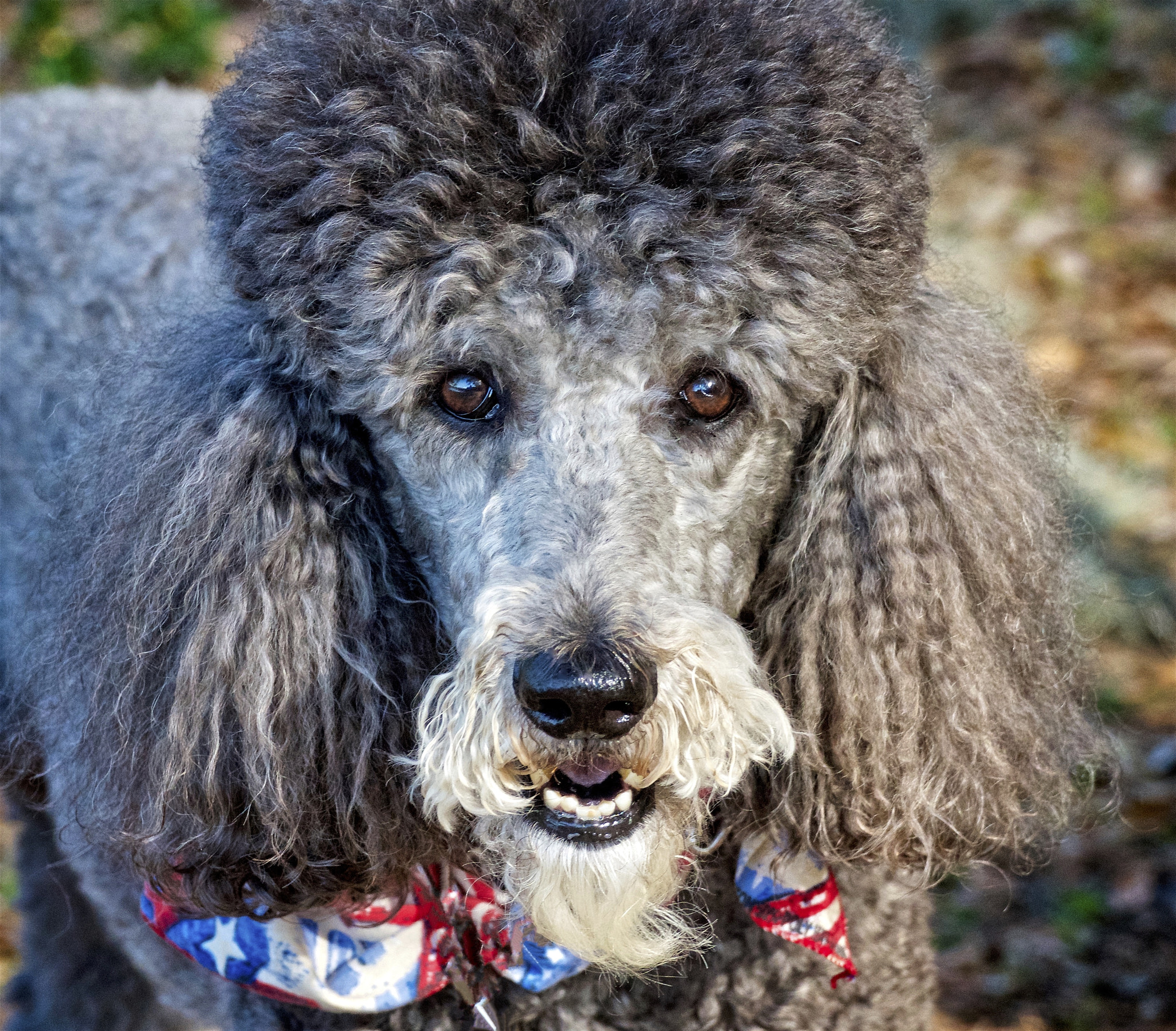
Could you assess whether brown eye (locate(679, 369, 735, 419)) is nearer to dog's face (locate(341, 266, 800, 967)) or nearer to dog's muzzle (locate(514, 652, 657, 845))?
dog's face (locate(341, 266, 800, 967))

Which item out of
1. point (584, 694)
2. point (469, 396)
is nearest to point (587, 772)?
point (584, 694)

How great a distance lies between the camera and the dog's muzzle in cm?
169

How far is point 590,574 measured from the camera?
1.78m

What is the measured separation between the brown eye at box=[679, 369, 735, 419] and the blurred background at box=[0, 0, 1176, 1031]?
1.66ft

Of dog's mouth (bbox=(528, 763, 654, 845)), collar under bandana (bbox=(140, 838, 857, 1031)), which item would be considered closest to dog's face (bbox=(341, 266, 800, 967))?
dog's mouth (bbox=(528, 763, 654, 845))

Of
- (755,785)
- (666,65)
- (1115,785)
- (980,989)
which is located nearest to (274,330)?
(666,65)

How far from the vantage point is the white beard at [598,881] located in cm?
183

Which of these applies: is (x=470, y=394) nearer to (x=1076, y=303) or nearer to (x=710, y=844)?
(x=710, y=844)

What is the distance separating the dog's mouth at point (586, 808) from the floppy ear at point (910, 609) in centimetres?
34

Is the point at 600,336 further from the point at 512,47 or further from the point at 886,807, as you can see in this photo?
the point at 886,807

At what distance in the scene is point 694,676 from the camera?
5.86 feet

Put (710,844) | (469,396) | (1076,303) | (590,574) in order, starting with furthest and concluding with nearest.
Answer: (1076,303)
(710,844)
(469,396)
(590,574)

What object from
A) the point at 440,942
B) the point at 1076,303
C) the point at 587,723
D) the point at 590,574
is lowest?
the point at 1076,303

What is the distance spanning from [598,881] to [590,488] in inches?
18.6
